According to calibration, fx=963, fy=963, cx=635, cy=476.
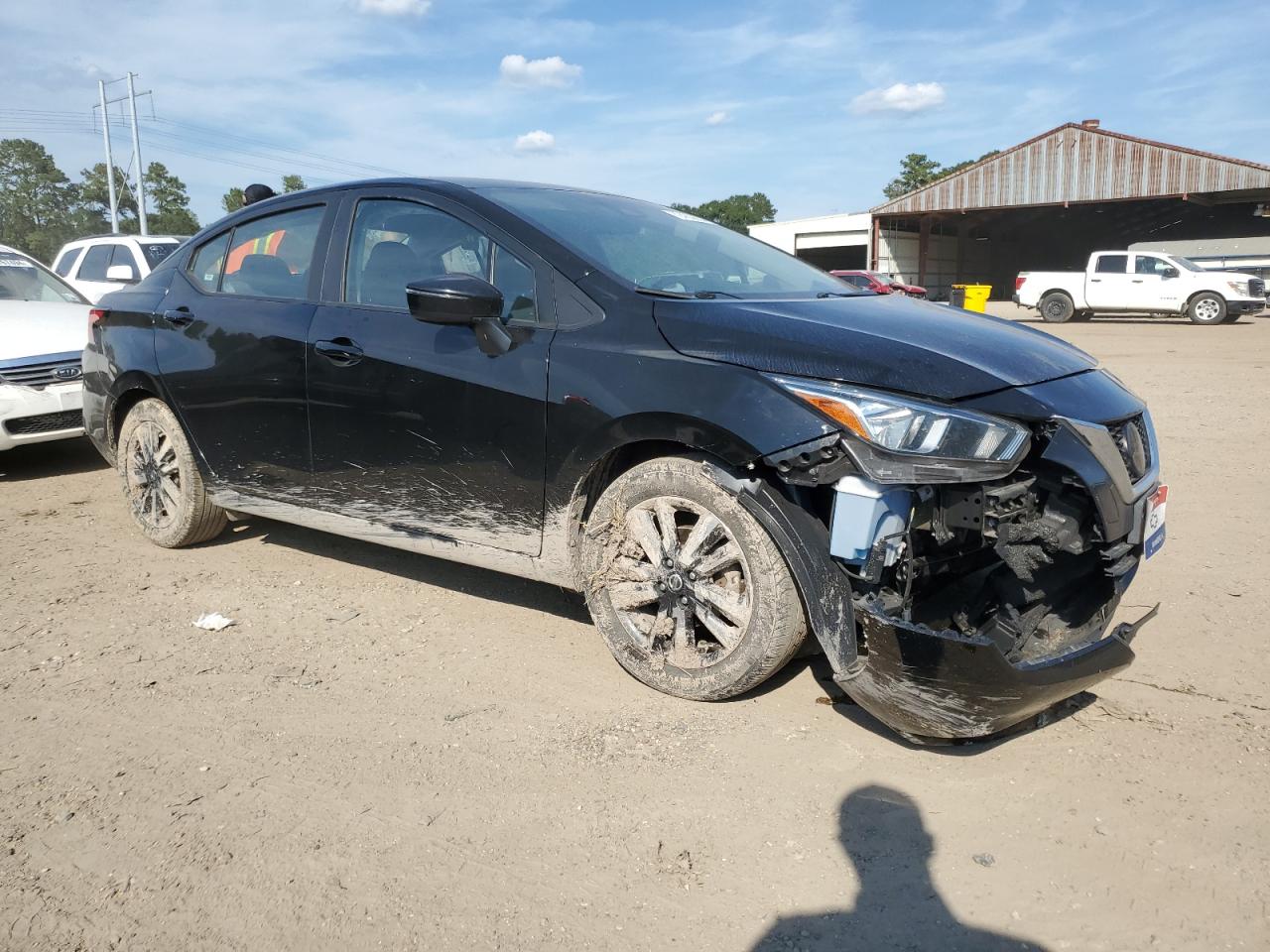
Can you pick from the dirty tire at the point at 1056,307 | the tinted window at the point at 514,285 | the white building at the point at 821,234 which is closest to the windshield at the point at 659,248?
the tinted window at the point at 514,285

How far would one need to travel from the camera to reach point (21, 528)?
557 cm

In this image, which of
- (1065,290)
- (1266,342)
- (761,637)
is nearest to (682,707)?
(761,637)

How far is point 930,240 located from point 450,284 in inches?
1647

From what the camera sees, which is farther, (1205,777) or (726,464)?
(726,464)

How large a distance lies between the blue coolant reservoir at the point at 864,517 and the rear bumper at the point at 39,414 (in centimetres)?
578

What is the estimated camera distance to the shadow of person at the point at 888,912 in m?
2.11

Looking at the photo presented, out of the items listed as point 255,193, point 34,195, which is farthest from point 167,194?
point 255,193

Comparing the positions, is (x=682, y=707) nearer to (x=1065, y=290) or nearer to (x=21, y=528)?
(x=21, y=528)

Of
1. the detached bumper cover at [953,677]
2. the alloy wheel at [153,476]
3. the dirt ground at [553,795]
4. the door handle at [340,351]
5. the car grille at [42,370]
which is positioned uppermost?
the door handle at [340,351]

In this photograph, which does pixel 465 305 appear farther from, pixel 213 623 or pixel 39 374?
pixel 39 374

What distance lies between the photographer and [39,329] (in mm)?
7039

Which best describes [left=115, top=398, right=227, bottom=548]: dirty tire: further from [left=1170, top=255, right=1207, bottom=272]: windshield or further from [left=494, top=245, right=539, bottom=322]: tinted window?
[left=1170, top=255, right=1207, bottom=272]: windshield

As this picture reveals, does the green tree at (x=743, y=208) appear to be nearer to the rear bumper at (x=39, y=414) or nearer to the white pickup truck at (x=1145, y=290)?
the white pickup truck at (x=1145, y=290)

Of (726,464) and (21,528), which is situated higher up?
(726,464)
